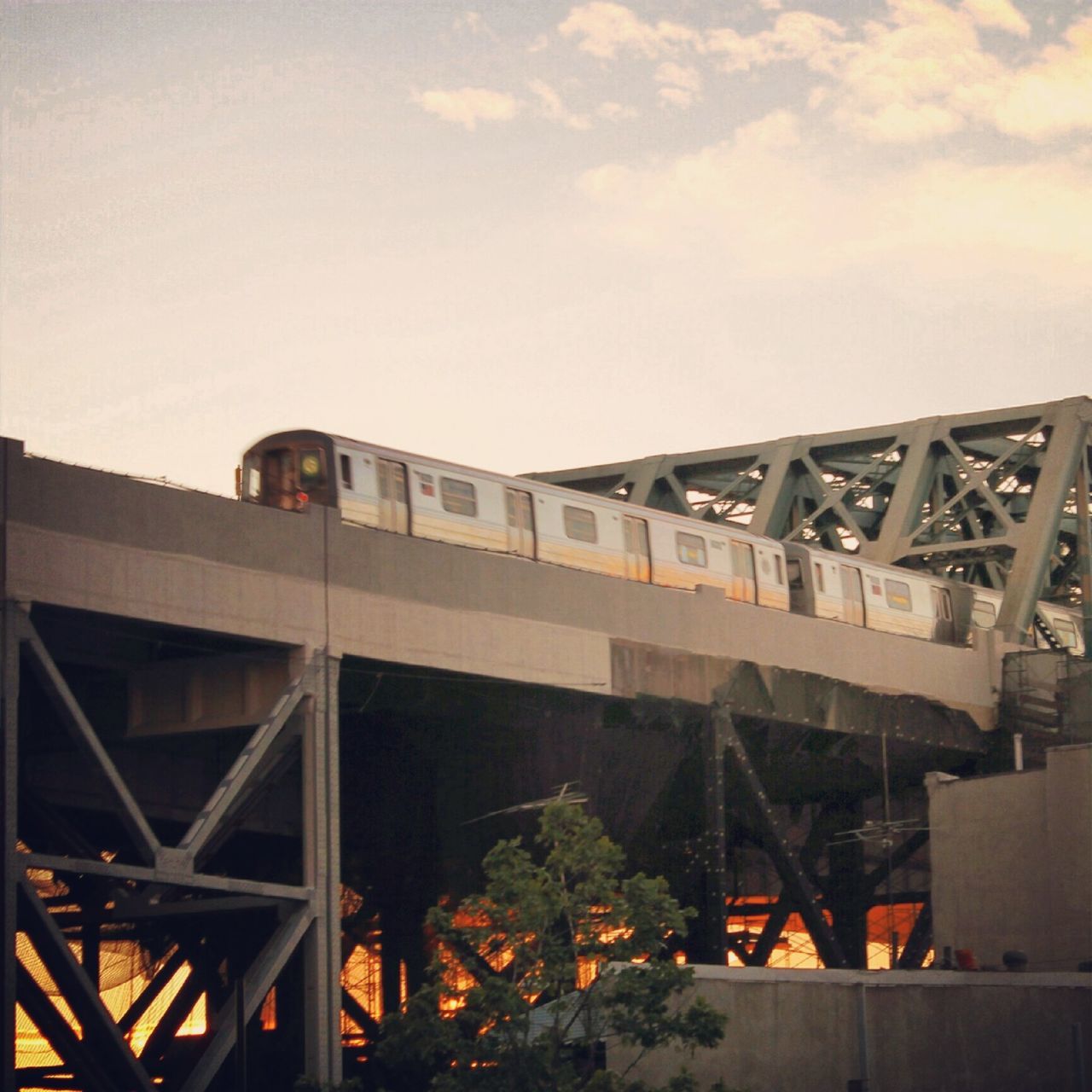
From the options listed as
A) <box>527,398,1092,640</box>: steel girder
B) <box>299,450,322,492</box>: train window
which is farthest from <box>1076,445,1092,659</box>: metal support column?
<box>299,450,322,492</box>: train window

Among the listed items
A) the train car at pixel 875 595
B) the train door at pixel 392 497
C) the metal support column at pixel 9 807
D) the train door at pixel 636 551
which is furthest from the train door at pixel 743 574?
the metal support column at pixel 9 807

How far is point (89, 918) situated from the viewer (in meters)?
34.8

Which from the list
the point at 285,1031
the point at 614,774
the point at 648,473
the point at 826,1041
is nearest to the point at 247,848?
the point at 285,1031

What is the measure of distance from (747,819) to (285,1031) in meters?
10.6

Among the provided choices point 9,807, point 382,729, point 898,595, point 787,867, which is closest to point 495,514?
point 382,729

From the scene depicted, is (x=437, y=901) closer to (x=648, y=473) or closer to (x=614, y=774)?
(x=614, y=774)

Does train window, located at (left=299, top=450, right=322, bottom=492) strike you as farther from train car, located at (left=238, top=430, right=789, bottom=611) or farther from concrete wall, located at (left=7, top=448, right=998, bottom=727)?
concrete wall, located at (left=7, top=448, right=998, bottom=727)

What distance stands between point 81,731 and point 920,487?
3111 cm

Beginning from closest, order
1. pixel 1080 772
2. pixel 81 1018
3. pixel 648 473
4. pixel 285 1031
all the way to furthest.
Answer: pixel 81 1018
pixel 1080 772
pixel 285 1031
pixel 648 473

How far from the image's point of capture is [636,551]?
40.0m

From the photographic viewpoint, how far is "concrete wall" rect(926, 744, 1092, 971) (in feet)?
120

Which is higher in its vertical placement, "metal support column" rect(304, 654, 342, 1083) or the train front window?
the train front window

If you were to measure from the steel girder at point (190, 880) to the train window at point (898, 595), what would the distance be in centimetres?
2121

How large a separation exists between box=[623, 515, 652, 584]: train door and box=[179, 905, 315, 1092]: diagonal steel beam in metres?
12.4
